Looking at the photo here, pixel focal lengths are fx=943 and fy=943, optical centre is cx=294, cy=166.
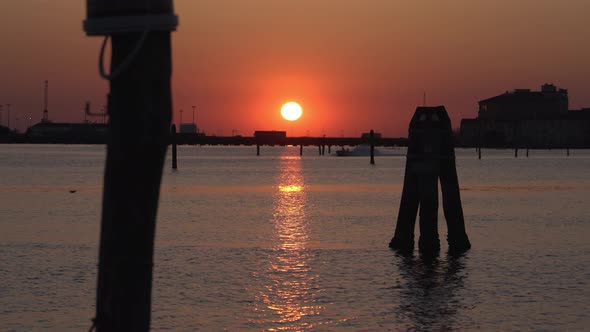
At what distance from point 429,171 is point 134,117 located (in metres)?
17.7

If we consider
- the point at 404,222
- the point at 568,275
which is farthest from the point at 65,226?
the point at 568,275

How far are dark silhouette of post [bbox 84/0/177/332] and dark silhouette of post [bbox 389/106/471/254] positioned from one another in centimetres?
1715

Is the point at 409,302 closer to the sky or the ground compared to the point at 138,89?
closer to the ground

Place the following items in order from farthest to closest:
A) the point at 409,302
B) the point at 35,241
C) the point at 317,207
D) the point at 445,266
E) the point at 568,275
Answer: the point at 317,207
the point at 35,241
the point at 445,266
the point at 568,275
the point at 409,302

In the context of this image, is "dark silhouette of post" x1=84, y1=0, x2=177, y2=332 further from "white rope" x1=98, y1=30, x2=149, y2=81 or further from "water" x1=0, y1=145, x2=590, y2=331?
"water" x1=0, y1=145, x2=590, y2=331

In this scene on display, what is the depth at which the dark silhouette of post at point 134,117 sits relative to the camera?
467 cm

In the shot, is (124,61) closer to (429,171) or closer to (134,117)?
(134,117)

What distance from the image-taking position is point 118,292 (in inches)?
196

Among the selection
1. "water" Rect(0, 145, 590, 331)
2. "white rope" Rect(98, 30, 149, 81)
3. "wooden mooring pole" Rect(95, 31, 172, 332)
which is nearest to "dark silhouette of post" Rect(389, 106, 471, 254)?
"water" Rect(0, 145, 590, 331)

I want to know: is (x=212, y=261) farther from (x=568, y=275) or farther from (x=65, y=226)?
(x=65, y=226)

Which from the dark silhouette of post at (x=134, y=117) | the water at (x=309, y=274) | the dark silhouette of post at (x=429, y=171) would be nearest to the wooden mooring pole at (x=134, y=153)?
the dark silhouette of post at (x=134, y=117)

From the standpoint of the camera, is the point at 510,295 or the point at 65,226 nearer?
the point at 510,295

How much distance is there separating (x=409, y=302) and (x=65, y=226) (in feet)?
64.4

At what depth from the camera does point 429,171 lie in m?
21.9
